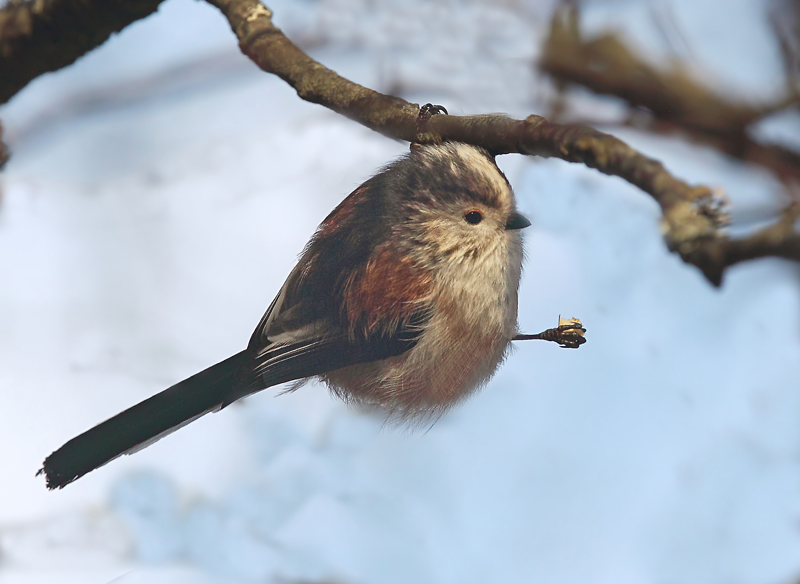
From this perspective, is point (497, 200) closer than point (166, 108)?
Yes

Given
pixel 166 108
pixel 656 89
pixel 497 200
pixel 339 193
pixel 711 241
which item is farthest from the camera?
pixel 166 108

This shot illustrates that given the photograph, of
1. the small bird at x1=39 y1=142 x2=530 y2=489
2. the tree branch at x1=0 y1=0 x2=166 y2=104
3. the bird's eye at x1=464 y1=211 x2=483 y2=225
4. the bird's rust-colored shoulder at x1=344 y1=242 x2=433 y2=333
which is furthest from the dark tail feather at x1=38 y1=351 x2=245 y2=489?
the tree branch at x1=0 y1=0 x2=166 y2=104

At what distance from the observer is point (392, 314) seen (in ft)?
3.38

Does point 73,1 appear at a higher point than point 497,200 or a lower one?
higher

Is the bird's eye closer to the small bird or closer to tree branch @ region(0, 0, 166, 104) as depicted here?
the small bird

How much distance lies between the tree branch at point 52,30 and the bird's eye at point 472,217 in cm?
75

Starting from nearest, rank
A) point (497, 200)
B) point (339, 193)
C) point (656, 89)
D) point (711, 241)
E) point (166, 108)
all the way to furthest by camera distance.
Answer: point (711, 241)
point (656, 89)
point (497, 200)
point (339, 193)
point (166, 108)

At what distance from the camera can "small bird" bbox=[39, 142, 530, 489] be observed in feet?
3.29

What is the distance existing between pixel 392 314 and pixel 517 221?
0.79 ft

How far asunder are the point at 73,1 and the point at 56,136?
0.27m

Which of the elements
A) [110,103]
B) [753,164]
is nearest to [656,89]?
[753,164]

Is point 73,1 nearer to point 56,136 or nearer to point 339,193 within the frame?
point 56,136

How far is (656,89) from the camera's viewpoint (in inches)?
25.6

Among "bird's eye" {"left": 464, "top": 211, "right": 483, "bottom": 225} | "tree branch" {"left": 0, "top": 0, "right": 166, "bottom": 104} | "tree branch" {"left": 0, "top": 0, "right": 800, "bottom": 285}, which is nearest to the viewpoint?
"tree branch" {"left": 0, "top": 0, "right": 800, "bottom": 285}
